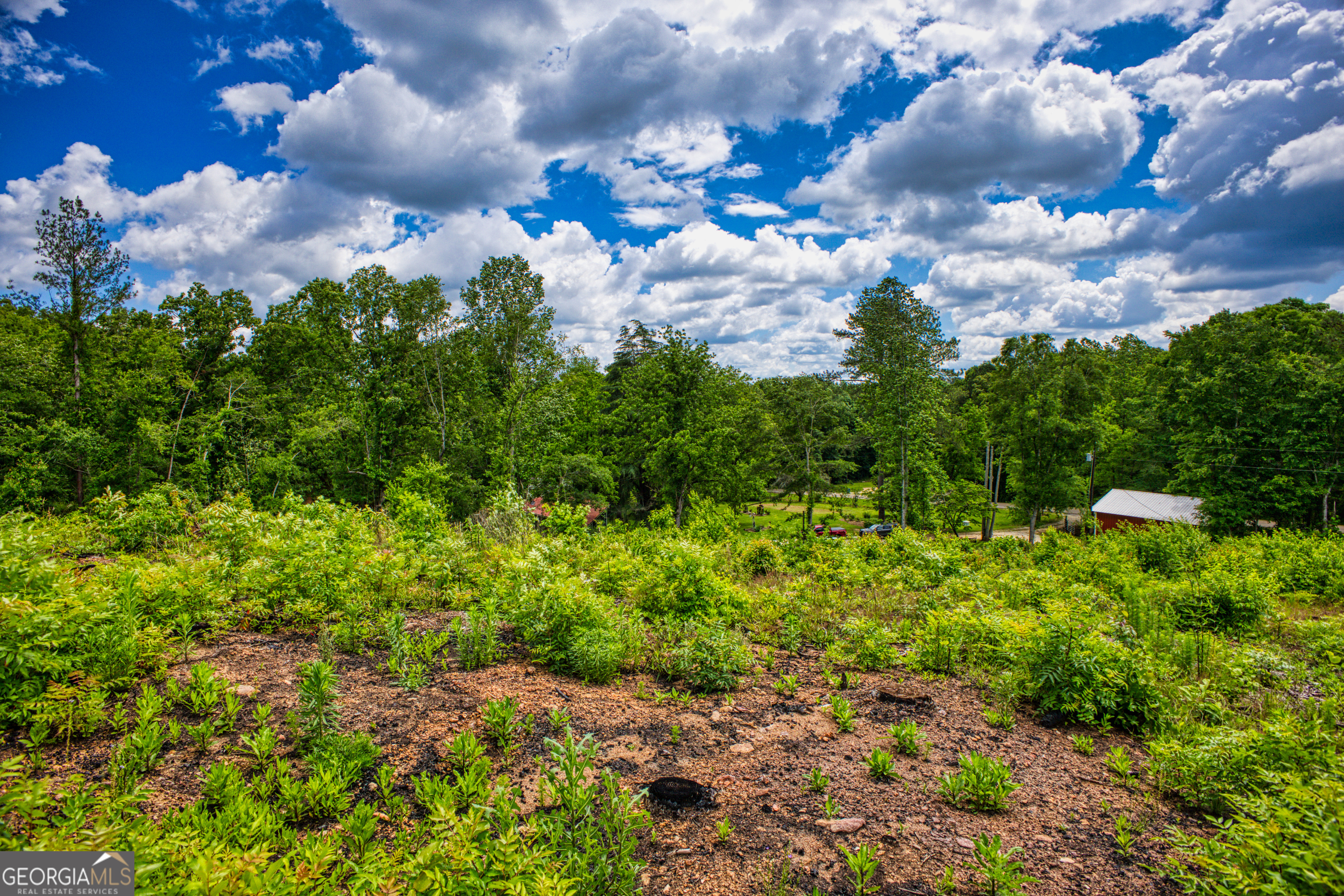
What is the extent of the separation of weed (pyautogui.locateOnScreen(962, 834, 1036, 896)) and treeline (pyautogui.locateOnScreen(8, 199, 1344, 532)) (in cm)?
2046

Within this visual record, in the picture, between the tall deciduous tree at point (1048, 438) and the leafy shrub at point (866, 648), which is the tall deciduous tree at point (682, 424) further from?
the leafy shrub at point (866, 648)

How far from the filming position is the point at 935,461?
2408 centimetres

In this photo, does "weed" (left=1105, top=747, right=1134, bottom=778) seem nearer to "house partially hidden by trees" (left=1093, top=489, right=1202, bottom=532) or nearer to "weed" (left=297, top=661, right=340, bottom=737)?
"weed" (left=297, top=661, right=340, bottom=737)

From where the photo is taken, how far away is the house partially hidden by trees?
28.3m

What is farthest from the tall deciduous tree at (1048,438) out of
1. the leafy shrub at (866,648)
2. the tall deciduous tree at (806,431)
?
the leafy shrub at (866,648)

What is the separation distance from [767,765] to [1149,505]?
3681 cm

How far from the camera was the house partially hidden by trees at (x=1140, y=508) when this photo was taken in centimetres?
2833

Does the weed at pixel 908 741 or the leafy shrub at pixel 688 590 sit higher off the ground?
the leafy shrub at pixel 688 590

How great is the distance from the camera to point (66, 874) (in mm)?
1924

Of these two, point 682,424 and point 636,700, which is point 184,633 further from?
point 682,424

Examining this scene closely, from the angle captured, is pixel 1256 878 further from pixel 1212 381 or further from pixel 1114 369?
pixel 1114 369

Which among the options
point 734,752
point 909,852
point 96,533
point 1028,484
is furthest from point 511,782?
point 1028,484

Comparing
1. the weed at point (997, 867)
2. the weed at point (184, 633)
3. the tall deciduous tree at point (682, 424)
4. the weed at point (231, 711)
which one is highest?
the tall deciduous tree at point (682, 424)

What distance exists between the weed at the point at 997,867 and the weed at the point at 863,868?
0.48 m
